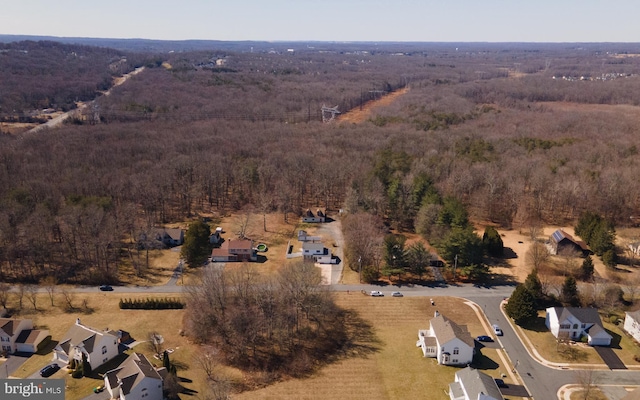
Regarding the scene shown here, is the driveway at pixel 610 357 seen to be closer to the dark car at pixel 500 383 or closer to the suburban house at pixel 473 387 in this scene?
the dark car at pixel 500 383

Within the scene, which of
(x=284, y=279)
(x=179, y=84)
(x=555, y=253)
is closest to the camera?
(x=284, y=279)

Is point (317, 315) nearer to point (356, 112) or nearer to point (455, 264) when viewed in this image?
point (455, 264)

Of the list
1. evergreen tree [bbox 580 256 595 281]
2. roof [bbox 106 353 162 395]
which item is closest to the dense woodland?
evergreen tree [bbox 580 256 595 281]

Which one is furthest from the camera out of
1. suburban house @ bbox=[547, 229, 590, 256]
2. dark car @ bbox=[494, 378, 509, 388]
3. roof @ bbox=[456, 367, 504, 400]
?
suburban house @ bbox=[547, 229, 590, 256]

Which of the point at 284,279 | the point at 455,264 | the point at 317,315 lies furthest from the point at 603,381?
the point at 284,279

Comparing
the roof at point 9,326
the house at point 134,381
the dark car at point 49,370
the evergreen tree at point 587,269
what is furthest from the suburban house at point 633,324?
the roof at point 9,326

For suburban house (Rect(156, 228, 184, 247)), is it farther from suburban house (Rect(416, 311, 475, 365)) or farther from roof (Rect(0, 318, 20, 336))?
suburban house (Rect(416, 311, 475, 365))
